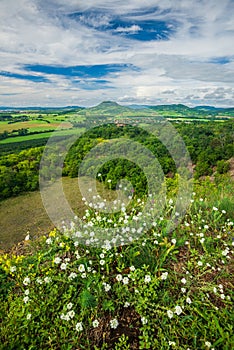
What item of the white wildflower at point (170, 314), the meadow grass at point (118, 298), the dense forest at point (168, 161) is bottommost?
the dense forest at point (168, 161)

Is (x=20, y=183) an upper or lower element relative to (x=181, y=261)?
lower

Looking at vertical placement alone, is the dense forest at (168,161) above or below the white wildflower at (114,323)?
below

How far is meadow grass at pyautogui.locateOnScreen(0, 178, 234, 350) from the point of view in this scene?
1.81 m

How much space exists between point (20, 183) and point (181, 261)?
15390 millimetres

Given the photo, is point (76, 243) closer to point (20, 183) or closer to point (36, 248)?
point (36, 248)

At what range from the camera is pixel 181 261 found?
8.36ft

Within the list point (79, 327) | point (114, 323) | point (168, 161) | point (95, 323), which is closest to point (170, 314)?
point (114, 323)

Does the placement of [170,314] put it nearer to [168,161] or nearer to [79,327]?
[79,327]

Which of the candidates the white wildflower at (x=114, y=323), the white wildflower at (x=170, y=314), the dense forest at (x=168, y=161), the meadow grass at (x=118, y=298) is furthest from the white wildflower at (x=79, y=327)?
the dense forest at (x=168, y=161)

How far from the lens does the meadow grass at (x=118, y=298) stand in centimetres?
181

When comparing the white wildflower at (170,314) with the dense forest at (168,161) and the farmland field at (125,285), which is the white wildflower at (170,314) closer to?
the farmland field at (125,285)

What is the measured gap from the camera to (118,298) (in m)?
2.12

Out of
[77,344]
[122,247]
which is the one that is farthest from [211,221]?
[77,344]

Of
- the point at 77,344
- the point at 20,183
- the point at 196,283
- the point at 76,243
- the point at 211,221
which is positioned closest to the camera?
the point at 77,344
